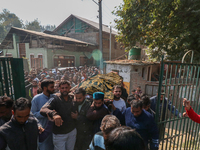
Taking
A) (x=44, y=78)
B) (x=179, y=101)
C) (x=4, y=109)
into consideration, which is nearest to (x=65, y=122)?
(x=4, y=109)

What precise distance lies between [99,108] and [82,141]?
2.68 feet

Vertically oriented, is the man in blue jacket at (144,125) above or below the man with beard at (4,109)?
below

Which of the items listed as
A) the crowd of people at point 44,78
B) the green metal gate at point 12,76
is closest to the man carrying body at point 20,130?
the green metal gate at point 12,76

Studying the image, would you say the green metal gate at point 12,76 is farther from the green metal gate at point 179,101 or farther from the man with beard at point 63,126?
the green metal gate at point 179,101

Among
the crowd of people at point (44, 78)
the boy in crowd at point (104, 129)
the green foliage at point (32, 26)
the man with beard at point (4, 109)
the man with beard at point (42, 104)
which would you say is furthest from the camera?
the green foliage at point (32, 26)

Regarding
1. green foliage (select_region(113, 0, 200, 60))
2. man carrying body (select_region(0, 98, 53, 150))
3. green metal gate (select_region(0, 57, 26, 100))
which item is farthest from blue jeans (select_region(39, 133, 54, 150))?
green foliage (select_region(113, 0, 200, 60))

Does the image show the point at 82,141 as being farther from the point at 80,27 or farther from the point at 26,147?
the point at 80,27

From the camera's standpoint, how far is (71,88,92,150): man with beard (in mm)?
2500

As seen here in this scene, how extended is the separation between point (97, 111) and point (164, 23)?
556cm

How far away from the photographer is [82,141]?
2.61m

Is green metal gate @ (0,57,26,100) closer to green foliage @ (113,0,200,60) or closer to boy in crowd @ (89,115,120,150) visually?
boy in crowd @ (89,115,120,150)

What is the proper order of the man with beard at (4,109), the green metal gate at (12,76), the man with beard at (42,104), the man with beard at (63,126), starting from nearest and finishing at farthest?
the man with beard at (4,109) → the green metal gate at (12,76) → the man with beard at (63,126) → the man with beard at (42,104)

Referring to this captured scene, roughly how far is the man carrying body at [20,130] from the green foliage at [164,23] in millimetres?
6027

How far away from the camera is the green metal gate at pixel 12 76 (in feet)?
7.31
